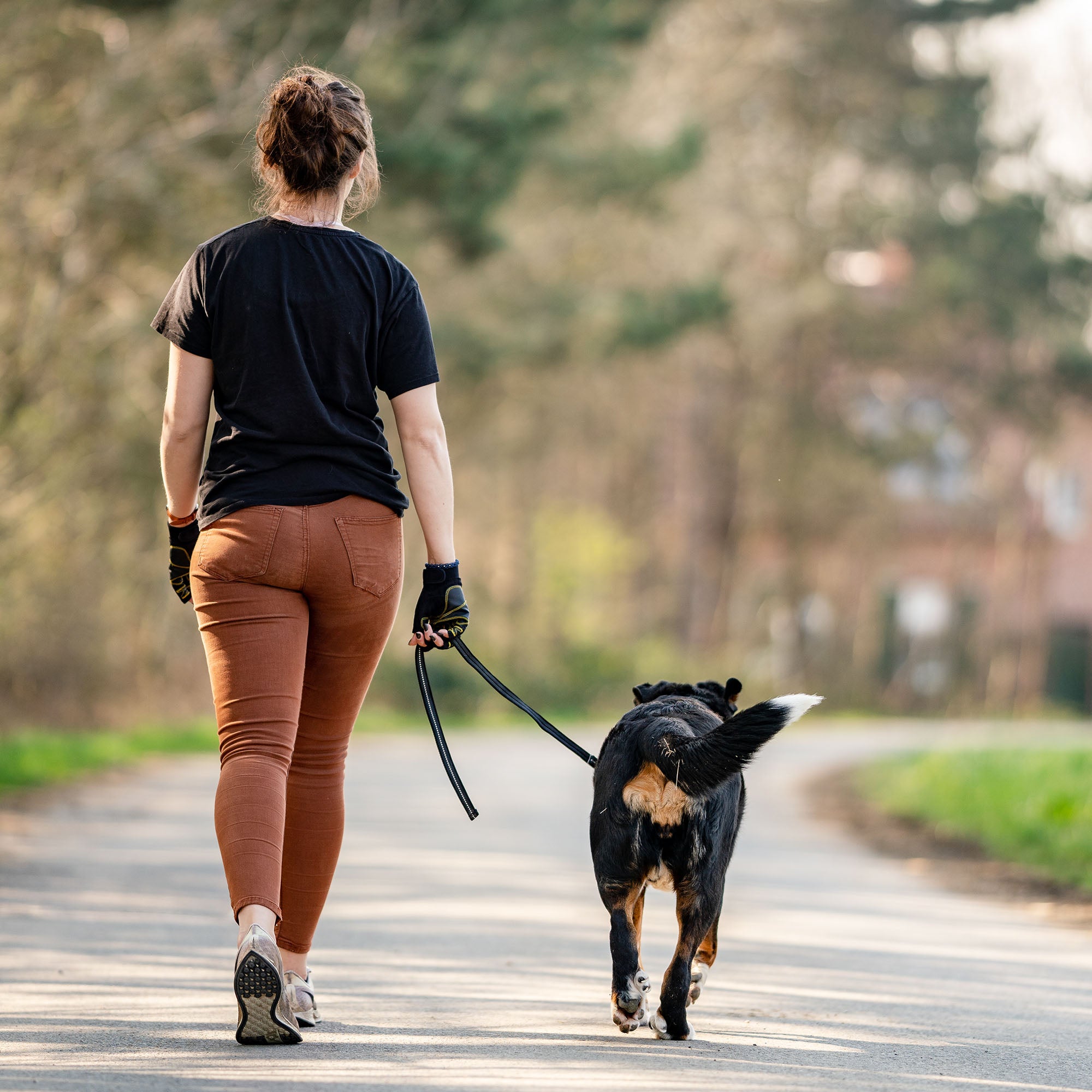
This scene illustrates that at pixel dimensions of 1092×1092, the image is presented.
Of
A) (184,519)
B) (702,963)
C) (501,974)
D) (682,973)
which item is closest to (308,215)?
(184,519)

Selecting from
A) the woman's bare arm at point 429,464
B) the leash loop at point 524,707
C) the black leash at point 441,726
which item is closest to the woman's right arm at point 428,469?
the woman's bare arm at point 429,464

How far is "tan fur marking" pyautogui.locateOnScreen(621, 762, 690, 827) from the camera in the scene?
428cm

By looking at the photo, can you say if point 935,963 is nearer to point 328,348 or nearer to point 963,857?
point 328,348

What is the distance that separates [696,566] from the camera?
112 feet

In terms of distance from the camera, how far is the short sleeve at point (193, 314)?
416 cm

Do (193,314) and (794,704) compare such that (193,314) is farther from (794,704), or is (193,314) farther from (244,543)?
(794,704)

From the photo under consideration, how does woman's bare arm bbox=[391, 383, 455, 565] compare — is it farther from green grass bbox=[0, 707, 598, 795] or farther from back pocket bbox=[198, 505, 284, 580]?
green grass bbox=[0, 707, 598, 795]

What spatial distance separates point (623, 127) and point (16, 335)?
14.1 meters

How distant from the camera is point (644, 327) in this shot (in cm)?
2250

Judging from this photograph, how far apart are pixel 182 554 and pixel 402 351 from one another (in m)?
0.78

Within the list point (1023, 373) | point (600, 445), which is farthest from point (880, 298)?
point (600, 445)

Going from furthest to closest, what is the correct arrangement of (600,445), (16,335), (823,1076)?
(600,445) < (16,335) < (823,1076)

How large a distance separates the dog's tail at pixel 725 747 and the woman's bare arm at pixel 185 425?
1362 mm

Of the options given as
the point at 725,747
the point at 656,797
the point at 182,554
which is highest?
the point at 182,554
